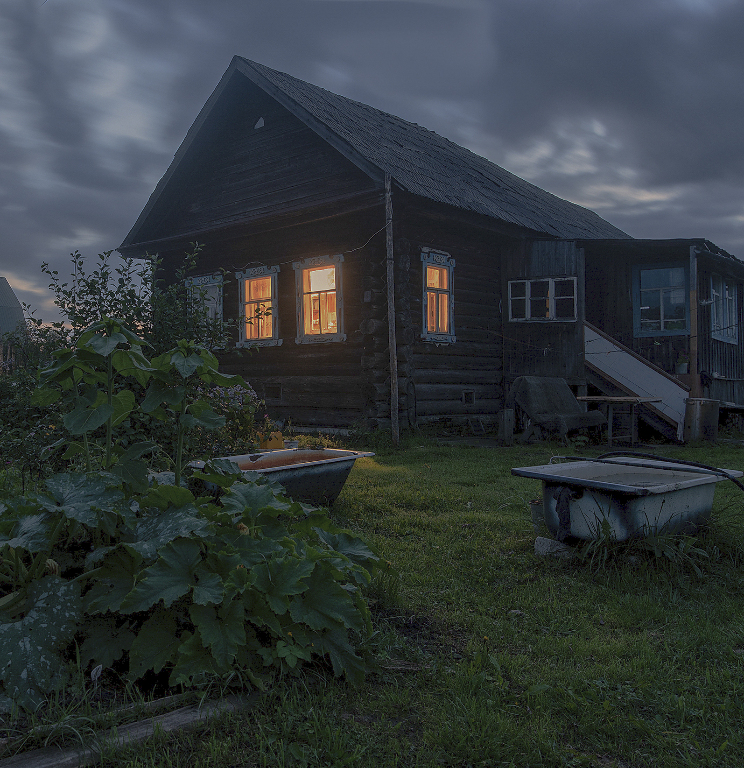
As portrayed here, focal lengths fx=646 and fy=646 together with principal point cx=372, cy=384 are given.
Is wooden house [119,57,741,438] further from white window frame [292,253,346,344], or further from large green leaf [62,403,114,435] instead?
large green leaf [62,403,114,435]

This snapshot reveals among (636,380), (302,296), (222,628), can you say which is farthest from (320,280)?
(222,628)

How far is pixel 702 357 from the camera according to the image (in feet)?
41.3

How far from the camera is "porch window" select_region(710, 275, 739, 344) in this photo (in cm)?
1373

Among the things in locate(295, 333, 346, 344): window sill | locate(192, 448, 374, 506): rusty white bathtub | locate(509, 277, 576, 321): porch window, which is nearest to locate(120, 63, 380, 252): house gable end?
locate(295, 333, 346, 344): window sill

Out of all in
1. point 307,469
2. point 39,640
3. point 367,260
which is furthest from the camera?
point 367,260

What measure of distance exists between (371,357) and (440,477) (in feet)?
12.6

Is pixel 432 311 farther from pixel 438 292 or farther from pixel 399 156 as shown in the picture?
pixel 399 156

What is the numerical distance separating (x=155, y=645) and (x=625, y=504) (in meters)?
2.66

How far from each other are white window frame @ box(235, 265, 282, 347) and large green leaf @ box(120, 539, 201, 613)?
32.2ft

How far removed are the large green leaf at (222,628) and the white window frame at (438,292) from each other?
9054 millimetres

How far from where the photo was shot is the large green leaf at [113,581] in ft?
7.30

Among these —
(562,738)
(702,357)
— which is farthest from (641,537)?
(702,357)

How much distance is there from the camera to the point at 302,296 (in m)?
11.8

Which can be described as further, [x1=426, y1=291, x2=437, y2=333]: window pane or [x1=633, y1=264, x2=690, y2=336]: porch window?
[x1=633, y1=264, x2=690, y2=336]: porch window
